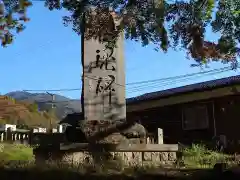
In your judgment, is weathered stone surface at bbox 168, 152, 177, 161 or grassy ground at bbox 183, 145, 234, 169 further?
weathered stone surface at bbox 168, 152, 177, 161

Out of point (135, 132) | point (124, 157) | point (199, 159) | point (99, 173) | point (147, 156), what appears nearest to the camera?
A: point (99, 173)

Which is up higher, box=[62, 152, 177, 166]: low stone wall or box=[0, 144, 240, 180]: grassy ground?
box=[62, 152, 177, 166]: low stone wall

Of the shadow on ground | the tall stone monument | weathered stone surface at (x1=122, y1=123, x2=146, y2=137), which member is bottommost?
the shadow on ground

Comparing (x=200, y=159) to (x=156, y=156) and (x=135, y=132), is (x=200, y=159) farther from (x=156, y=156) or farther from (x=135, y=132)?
(x=135, y=132)

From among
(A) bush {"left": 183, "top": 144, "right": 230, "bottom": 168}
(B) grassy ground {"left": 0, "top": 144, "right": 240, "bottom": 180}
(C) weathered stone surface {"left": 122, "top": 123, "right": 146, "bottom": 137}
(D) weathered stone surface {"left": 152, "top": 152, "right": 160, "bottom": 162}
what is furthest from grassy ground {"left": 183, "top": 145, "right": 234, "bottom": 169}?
(B) grassy ground {"left": 0, "top": 144, "right": 240, "bottom": 180}

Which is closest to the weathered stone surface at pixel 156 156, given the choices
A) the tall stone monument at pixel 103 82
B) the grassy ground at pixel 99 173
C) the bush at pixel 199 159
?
the bush at pixel 199 159

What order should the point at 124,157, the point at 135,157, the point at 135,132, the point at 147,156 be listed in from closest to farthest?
the point at 124,157 → the point at 135,157 → the point at 147,156 → the point at 135,132

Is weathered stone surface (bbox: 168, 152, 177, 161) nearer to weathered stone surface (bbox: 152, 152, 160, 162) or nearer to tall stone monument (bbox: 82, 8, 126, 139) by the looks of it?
weathered stone surface (bbox: 152, 152, 160, 162)

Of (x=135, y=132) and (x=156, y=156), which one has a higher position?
(x=135, y=132)

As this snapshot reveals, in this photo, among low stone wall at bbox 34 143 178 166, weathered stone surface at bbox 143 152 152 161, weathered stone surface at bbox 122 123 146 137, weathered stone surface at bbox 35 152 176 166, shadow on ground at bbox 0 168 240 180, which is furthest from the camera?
weathered stone surface at bbox 122 123 146 137

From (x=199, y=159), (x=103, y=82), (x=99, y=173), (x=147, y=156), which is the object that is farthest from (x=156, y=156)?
(x=99, y=173)

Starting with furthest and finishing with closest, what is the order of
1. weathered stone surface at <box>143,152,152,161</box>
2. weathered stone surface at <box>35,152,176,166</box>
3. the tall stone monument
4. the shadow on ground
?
the tall stone monument → weathered stone surface at <box>143,152,152,161</box> → weathered stone surface at <box>35,152,176,166</box> → the shadow on ground

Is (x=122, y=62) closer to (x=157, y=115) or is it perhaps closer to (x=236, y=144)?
(x=236, y=144)

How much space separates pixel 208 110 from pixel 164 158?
10.6 meters
